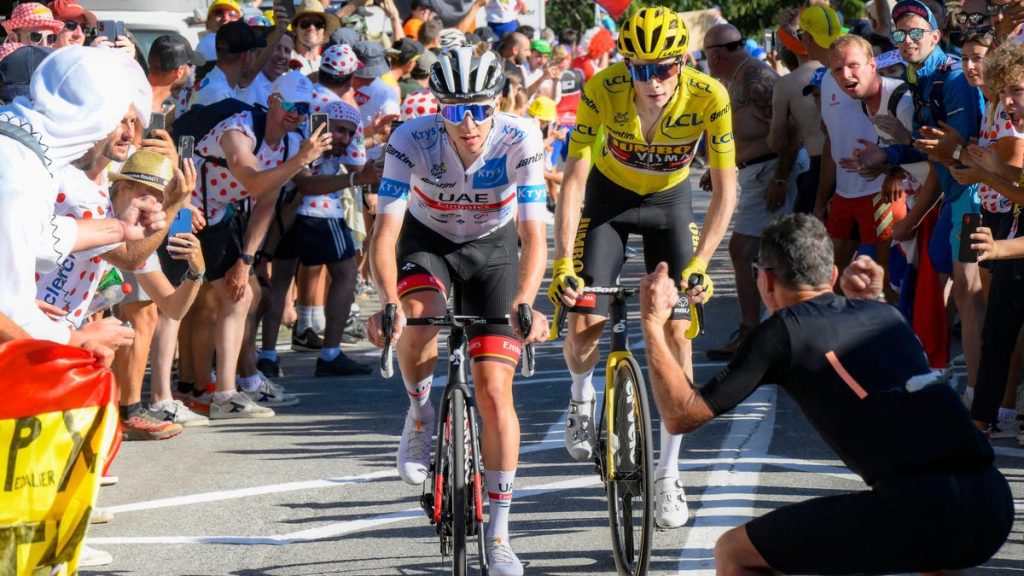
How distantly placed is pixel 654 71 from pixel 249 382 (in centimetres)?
429

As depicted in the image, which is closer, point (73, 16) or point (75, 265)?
point (75, 265)

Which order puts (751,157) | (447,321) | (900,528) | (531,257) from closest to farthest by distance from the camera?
(900,528) → (447,321) → (531,257) → (751,157)

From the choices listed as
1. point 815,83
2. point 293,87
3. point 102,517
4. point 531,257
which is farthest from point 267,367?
point 531,257

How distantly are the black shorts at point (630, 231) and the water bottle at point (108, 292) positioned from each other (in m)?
2.35

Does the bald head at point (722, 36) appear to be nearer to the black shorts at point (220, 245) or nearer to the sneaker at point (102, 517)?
the black shorts at point (220, 245)

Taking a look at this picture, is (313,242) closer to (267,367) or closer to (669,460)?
(267,367)

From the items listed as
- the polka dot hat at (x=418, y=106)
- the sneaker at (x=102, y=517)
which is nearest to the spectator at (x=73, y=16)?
the polka dot hat at (x=418, y=106)

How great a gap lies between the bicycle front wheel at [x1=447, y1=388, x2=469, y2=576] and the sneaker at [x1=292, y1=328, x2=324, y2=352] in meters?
6.37

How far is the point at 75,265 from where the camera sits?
19.6ft

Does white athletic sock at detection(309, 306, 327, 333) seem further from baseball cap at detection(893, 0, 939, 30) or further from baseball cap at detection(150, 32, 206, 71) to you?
baseball cap at detection(893, 0, 939, 30)

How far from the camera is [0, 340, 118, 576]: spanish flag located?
3846mm

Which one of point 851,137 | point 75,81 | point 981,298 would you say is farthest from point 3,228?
point 851,137

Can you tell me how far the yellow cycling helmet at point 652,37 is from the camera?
6.60 m

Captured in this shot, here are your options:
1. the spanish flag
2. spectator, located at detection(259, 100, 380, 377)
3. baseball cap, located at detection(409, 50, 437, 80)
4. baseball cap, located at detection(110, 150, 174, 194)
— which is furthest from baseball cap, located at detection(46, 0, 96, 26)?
the spanish flag
